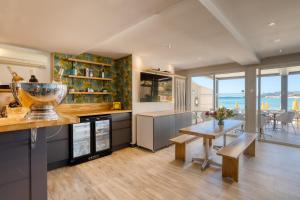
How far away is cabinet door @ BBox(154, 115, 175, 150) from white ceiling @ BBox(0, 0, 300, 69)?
1802 millimetres

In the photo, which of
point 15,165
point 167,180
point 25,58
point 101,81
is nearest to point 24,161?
point 15,165

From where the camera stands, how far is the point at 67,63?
11.6ft

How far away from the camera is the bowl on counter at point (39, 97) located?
106 cm

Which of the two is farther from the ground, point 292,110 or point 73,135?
point 292,110

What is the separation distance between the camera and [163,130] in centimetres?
393

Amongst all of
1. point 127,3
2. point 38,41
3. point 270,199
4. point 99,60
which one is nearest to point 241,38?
point 127,3

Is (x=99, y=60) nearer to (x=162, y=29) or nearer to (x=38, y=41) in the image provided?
(x=38, y=41)

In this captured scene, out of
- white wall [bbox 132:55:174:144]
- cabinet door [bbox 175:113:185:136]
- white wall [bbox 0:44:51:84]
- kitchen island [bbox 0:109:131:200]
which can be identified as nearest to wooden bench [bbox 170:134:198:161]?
cabinet door [bbox 175:113:185:136]

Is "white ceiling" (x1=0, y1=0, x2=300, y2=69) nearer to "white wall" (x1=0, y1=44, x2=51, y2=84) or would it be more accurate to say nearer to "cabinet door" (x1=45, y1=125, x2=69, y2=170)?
"white wall" (x1=0, y1=44, x2=51, y2=84)

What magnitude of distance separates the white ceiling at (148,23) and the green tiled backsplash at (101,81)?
574mm

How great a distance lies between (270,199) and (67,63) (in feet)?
14.5

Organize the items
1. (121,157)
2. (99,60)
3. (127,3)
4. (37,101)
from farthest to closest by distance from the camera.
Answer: (99,60), (121,157), (127,3), (37,101)

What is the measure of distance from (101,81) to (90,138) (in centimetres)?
167

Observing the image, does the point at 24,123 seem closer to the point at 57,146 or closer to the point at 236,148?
the point at 57,146
